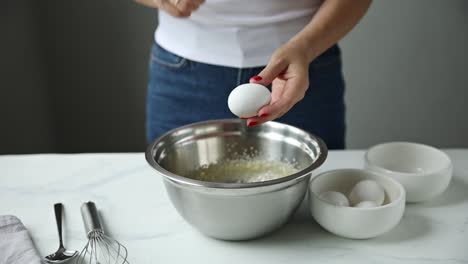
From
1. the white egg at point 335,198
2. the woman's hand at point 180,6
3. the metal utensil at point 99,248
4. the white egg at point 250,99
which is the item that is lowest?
the metal utensil at point 99,248

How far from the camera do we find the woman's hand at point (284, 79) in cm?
84

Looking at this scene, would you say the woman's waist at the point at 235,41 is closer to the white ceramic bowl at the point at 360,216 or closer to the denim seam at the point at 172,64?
the denim seam at the point at 172,64

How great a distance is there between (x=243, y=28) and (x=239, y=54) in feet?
0.17

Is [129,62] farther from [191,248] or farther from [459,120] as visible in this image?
[191,248]

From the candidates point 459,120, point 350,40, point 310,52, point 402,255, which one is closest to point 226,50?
point 310,52

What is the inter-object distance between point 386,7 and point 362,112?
1.28 ft

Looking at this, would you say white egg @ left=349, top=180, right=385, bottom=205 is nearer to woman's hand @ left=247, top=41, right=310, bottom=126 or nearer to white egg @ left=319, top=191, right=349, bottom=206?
white egg @ left=319, top=191, right=349, bottom=206

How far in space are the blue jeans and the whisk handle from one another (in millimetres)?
367

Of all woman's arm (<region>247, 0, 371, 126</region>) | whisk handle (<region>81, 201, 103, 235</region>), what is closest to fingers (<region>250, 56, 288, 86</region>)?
woman's arm (<region>247, 0, 371, 126</region>)

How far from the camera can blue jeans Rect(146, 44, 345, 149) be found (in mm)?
1155

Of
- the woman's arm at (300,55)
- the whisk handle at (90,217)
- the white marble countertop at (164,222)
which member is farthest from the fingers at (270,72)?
the whisk handle at (90,217)

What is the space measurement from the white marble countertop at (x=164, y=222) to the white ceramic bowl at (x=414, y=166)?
0.11ft

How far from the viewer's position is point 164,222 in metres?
0.87

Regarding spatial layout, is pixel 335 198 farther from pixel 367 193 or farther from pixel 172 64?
pixel 172 64
